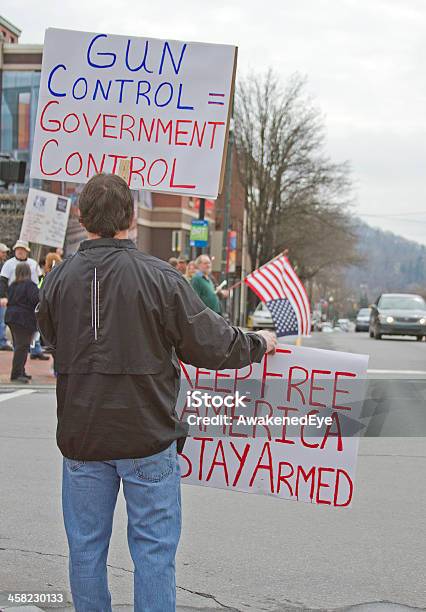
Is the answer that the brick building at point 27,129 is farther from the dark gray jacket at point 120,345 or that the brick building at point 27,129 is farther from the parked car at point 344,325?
the parked car at point 344,325

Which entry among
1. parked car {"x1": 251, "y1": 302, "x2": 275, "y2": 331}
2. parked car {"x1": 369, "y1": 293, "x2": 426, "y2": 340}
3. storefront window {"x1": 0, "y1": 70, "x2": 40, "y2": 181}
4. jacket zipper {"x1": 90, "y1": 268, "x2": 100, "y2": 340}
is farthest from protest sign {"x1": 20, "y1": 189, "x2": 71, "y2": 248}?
storefront window {"x1": 0, "y1": 70, "x2": 40, "y2": 181}

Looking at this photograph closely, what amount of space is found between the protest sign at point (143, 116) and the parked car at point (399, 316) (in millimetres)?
24130

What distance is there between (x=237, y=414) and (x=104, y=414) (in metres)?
1.17

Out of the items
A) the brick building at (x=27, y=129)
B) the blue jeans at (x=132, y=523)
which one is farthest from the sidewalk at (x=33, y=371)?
the brick building at (x=27, y=129)

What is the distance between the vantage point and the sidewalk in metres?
13.4

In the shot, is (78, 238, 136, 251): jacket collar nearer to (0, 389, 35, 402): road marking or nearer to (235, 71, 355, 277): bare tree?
(0, 389, 35, 402): road marking

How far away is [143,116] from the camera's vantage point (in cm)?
485

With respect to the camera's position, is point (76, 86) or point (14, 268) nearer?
point (76, 86)

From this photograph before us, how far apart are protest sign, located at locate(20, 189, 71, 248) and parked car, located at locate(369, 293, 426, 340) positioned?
1232cm

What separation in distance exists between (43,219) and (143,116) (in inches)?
580

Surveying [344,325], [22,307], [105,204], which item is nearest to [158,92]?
[105,204]

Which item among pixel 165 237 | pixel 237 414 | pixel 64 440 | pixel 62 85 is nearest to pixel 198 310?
pixel 64 440

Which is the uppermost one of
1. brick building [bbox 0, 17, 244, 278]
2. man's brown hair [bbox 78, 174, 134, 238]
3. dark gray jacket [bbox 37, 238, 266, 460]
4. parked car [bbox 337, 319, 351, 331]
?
brick building [bbox 0, 17, 244, 278]

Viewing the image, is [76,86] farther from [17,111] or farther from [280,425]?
[17,111]
